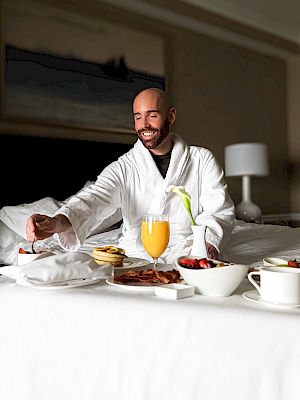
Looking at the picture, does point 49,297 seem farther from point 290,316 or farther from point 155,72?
point 155,72

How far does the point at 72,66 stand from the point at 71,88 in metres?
0.15

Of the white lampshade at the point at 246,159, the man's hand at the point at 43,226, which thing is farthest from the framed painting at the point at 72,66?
the man's hand at the point at 43,226

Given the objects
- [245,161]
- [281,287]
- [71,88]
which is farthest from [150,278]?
[245,161]

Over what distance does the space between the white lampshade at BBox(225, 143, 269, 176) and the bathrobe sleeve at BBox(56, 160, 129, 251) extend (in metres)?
2.53

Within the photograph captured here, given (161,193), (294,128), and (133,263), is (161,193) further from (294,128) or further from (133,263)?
(294,128)

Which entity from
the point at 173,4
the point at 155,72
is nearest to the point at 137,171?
the point at 155,72

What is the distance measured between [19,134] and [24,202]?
1.32 ft

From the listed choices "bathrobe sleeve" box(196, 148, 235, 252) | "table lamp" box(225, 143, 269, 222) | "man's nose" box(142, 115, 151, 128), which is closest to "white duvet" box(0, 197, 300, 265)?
"bathrobe sleeve" box(196, 148, 235, 252)

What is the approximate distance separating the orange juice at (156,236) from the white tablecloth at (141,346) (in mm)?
173

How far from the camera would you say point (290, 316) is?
760 mm

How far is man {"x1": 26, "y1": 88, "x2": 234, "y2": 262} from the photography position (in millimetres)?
1649

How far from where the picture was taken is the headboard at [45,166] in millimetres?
2924

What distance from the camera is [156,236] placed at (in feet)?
3.92

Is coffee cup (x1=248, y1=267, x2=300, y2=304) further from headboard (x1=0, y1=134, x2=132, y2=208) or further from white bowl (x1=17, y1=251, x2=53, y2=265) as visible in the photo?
headboard (x1=0, y1=134, x2=132, y2=208)
